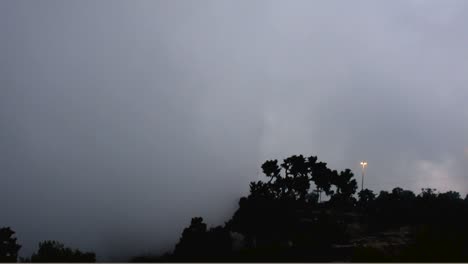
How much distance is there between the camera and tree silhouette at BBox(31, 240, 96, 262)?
40.4m

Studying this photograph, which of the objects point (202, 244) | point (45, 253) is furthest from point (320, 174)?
point (45, 253)

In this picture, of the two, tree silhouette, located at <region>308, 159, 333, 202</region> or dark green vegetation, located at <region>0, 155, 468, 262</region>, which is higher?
tree silhouette, located at <region>308, 159, 333, 202</region>

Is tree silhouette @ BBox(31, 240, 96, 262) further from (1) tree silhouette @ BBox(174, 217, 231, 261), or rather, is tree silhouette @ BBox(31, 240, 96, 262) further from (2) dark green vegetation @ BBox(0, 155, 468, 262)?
(1) tree silhouette @ BBox(174, 217, 231, 261)

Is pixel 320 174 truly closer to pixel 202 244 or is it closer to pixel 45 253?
pixel 202 244

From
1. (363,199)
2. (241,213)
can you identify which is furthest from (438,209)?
(363,199)

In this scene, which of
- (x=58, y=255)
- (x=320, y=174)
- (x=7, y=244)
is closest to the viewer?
(x=58, y=255)

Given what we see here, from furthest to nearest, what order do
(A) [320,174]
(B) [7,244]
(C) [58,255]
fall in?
1. (A) [320,174]
2. (B) [7,244]
3. (C) [58,255]

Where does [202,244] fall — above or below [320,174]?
below

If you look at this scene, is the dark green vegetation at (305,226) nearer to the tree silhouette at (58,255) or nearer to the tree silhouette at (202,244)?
the tree silhouette at (202,244)

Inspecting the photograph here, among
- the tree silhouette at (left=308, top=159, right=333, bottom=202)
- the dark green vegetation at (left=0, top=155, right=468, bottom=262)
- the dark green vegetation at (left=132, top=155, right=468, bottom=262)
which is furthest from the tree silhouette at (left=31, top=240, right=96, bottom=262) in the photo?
the tree silhouette at (left=308, top=159, right=333, bottom=202)

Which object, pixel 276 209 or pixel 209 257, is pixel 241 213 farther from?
pixel 209 257

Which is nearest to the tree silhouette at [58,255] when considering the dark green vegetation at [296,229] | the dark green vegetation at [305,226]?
the dark green vegetation at [296,229]

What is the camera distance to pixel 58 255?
4222 cm

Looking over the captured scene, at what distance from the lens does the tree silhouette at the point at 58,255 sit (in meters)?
40.4
